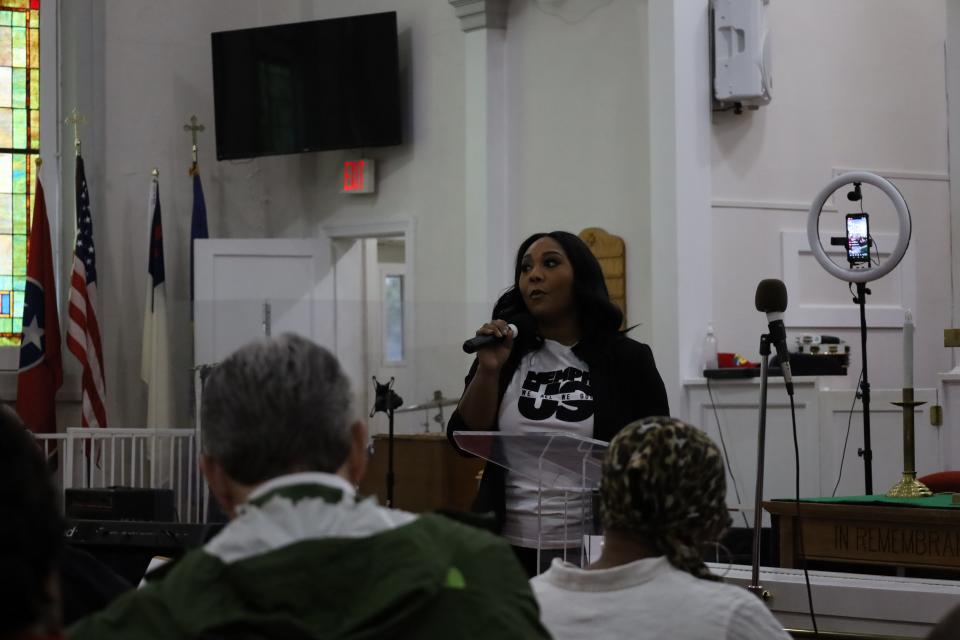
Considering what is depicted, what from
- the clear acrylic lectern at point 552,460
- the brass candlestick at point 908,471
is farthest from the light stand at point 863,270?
the clear acrylic lectern at point 552,460

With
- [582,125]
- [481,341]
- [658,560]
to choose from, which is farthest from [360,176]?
[658,560]

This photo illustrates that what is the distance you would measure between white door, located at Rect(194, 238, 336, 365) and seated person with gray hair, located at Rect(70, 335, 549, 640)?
23.4ft

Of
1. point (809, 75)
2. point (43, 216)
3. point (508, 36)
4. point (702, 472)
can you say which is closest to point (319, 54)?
point (508, 36)

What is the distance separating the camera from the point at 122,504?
3639 millimetres

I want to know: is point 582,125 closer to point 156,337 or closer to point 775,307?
point 156,337

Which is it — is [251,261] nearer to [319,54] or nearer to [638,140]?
[319,54]

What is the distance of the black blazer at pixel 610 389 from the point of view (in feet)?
9.71

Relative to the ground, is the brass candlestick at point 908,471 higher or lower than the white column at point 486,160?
lower

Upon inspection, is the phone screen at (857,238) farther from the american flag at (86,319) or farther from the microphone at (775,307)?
the american flag at (86,319)

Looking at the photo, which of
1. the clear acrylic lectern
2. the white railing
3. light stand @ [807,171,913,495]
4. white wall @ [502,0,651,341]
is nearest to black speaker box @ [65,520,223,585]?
the clear acrylic lectern

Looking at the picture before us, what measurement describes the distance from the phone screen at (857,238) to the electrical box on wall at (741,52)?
1.29 metres

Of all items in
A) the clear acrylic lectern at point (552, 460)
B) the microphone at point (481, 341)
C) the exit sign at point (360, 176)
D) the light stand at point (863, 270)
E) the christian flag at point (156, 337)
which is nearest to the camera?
the clear acrylic lectern at point (552, 460)

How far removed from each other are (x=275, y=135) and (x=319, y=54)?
2.05ft

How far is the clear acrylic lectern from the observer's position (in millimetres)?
2566
